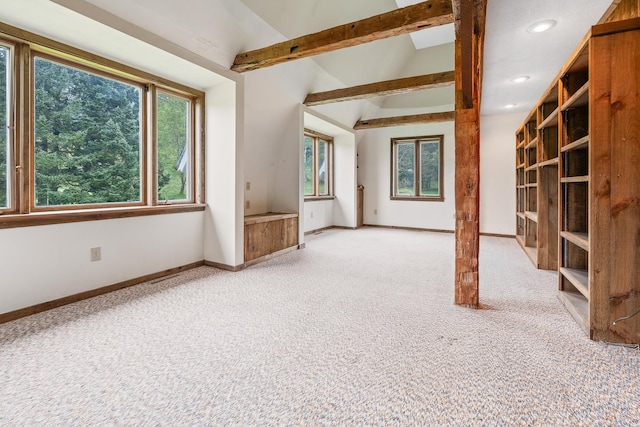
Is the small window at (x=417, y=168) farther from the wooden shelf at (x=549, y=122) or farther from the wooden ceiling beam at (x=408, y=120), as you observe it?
the wooden shelf at (x=549, y=122)

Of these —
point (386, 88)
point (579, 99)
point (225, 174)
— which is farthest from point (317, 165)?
point (579, 99)

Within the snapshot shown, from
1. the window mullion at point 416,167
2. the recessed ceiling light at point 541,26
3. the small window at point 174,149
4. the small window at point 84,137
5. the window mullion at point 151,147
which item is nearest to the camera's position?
the small window at point 84,137

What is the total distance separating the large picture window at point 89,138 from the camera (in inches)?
90.1

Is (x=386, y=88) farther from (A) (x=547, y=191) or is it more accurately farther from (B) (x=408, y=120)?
(A) (x=547, y=191)

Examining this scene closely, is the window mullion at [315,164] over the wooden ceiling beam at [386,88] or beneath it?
beneath

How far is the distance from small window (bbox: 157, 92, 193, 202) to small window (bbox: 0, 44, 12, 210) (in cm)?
120

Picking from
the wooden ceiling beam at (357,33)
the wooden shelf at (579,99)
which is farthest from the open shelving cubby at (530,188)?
the wooden ceiling beam at (357,33)

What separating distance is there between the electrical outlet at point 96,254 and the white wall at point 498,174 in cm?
587

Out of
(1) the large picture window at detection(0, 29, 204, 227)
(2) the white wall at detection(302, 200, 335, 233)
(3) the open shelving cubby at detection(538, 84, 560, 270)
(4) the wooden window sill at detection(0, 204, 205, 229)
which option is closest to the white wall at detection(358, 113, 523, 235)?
(2) the white wall at detection(302, 200, 335, 233)

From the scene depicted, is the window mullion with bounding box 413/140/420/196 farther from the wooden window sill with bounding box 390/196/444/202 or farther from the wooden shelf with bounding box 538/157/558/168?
the wooden shelf with bounding box 538/157/558/168

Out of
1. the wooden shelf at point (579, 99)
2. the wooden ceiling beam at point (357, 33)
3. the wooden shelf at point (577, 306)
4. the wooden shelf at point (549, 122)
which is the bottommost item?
the wooden shelf at point (577, 306)

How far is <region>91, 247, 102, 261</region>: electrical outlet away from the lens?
2.66m

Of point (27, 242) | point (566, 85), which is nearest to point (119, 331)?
point (27, 242)

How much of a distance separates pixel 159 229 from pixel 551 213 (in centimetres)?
408
